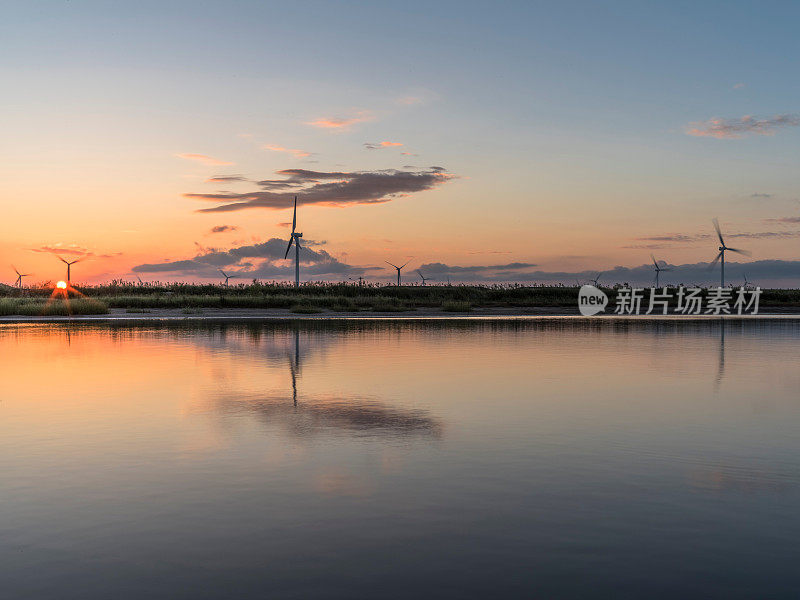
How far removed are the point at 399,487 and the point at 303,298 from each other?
249ft

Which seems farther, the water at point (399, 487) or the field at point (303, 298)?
the field at point (303, 298)

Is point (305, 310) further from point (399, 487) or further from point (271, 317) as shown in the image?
point (399, 487)

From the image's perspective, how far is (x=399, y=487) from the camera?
9.14 m

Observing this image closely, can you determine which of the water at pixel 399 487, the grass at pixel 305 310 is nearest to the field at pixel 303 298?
the grass at pixel 305 310

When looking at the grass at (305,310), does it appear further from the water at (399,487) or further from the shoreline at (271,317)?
the water at (399,487)

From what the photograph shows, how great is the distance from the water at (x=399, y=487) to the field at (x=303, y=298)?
53.1 meters

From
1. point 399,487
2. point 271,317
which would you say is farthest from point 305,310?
point 399,487

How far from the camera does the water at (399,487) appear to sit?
6.45m

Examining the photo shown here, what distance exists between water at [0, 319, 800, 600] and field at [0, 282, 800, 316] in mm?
53109

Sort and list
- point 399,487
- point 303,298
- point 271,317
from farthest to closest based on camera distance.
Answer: point 303,298
point 271,317
point 399,487

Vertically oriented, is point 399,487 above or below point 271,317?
above

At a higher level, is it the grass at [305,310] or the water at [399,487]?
the water at [399,487]

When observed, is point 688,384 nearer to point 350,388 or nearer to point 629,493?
point 350,388

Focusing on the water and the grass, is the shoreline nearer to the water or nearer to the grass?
the grass
